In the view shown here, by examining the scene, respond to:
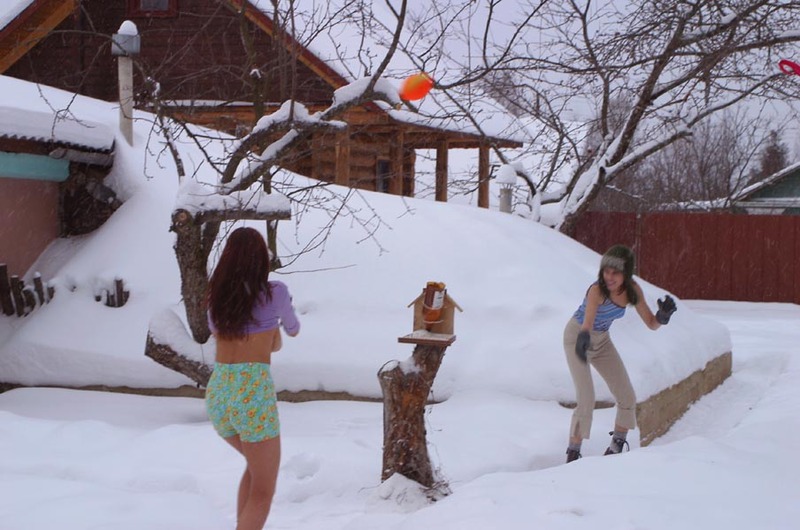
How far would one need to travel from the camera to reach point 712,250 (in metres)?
16.8

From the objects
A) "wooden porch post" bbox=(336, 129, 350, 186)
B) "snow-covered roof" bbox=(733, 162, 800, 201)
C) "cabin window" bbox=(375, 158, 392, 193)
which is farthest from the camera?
"snow-covered roof" bbox=(733, 162, 800, 201)

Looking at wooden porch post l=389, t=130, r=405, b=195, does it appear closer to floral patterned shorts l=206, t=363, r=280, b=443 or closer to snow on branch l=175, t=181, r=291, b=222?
snow on branch l=175, t=181, r=291, b=222

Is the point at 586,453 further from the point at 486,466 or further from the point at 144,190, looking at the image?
the point at 144,190

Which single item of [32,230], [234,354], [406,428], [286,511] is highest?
[32,230]

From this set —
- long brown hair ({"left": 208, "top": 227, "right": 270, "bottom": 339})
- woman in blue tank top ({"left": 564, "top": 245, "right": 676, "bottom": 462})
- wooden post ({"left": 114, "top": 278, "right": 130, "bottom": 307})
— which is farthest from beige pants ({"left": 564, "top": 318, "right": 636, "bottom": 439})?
wooden post ({"left": 114, "top": 278, "right": 130, "bottom": 307})

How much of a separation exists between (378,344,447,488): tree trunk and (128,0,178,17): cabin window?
1242 cm

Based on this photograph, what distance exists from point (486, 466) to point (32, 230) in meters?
5.56

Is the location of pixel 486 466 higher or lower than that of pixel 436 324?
lower

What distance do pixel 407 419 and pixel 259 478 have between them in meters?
1.31

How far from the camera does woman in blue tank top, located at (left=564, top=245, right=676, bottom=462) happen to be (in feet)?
18.0

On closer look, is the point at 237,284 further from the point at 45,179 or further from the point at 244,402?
the point at 45,179

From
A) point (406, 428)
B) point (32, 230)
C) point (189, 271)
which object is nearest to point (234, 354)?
point (406, 428)

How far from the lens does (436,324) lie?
4934mm

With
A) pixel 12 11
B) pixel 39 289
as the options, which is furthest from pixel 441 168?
pixel 39 289
